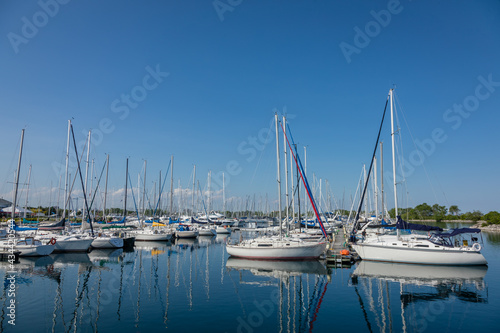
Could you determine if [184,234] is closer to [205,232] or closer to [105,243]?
[205,232]

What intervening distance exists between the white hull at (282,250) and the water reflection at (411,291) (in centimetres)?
439

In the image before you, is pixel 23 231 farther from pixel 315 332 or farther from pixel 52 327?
pixel 315 332

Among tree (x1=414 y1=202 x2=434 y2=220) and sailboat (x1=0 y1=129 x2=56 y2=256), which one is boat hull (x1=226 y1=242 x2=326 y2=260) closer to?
sailboat (x1=0 y1=129 x2=56 y2=256)

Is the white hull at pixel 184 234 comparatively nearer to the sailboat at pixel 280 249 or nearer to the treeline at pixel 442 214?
the sailboat at pixel 280 249

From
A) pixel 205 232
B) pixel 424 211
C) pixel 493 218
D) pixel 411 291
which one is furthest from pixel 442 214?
pixel 411 291

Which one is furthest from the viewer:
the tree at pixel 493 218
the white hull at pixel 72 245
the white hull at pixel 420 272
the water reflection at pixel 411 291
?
the tree at pixel 493 218

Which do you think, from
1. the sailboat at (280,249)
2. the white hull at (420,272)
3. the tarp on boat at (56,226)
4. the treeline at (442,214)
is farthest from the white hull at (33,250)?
the treeline at (442,214)

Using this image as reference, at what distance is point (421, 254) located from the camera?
2733 cm

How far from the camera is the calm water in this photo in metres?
14.0

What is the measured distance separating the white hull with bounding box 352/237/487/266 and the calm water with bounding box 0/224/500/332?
1161mm

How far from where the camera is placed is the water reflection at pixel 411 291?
14898 mm

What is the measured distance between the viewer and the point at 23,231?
43.1 meters

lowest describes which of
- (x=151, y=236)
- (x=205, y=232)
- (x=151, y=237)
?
(x=205, y=232)

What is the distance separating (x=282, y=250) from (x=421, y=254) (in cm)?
1256
